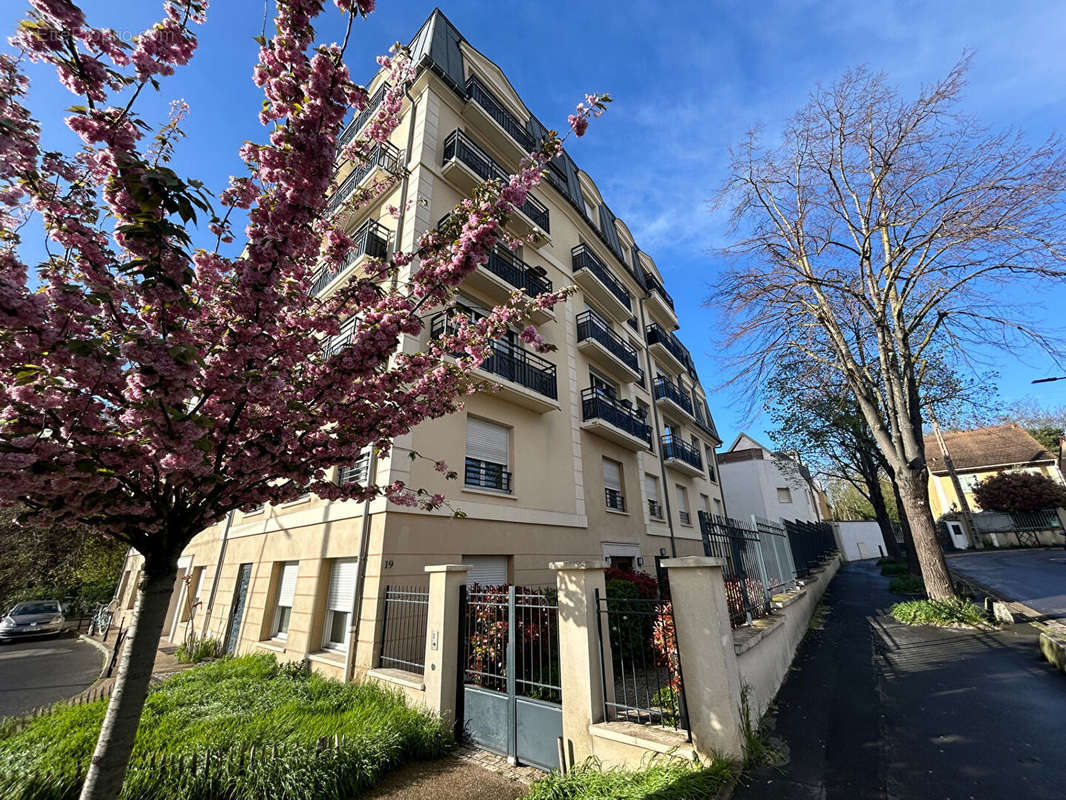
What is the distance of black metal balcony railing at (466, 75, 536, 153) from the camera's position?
443 inches

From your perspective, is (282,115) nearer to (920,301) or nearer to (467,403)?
(467,403)

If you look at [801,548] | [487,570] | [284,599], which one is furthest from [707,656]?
[801,548]

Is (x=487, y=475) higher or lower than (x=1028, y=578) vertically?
higher

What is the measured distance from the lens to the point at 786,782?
354 cm

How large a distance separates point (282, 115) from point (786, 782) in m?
6.44

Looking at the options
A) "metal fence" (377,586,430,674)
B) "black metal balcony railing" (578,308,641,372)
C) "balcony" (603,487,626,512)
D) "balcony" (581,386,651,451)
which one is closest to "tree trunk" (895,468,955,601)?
"balcony" (581,386,651,451)

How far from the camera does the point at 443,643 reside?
17.2 ft

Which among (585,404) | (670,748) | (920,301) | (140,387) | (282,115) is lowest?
(670,748)

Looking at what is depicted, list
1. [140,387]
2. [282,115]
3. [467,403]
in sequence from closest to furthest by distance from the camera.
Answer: [140,387] < [282,115] < [467,403]

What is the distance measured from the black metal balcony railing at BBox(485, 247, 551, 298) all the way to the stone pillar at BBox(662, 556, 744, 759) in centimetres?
744

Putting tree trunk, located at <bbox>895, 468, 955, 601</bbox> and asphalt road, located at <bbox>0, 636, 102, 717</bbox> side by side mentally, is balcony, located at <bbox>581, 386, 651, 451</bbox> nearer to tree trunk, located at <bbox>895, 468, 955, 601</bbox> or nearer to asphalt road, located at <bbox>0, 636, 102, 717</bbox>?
tree trunk, located at <bbox>895, 468, 955, 601</bbox>

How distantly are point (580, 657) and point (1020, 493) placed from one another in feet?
114

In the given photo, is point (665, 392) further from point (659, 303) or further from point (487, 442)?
point (487, 442)

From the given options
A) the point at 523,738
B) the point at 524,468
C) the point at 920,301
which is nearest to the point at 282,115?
the point at 523,738
